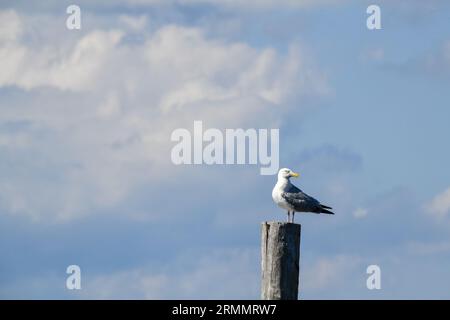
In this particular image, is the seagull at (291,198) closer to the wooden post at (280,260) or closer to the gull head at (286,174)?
the gull head at (286,174)

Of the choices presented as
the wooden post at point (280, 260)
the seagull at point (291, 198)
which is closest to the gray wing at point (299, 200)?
the seagull at point (291, 198)

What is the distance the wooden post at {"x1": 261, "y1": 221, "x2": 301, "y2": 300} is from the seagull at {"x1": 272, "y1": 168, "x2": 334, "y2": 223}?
29.4 ft

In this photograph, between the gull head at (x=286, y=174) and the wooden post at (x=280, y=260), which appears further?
the gull head at (x=286, y=174)

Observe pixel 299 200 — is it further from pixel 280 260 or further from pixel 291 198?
pixel 280 260

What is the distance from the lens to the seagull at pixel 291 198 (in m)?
32.0

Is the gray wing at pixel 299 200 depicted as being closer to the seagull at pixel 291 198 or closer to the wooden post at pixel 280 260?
the seagull at pixel 291 198

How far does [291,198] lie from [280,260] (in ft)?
31.0

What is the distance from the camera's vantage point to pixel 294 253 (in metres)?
22.8

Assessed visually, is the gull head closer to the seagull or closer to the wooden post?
the seagull

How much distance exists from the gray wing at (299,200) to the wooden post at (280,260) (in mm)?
9007

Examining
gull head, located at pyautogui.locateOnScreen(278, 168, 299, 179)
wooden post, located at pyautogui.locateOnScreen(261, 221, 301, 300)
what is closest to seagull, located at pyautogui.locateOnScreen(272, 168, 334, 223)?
gull head, located at pyautogui.locateOnScreen(278, 168, 299, 179)

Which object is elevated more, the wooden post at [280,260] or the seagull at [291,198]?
the seagull at [291,198]

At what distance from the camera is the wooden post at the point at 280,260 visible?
22594 mm

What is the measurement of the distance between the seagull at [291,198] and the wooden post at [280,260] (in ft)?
29.4
